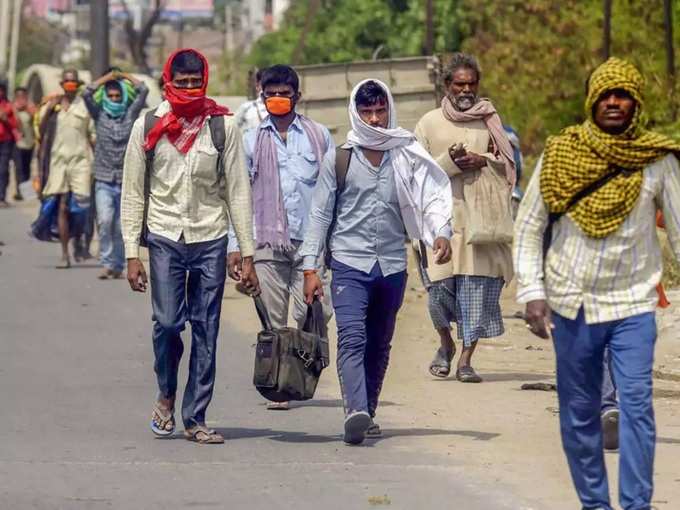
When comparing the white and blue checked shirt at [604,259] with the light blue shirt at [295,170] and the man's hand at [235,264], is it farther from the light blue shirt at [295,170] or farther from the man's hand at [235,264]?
the light blue shirt at [295,170]

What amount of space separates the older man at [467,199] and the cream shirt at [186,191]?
229 cm

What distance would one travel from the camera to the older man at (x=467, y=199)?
1138 centimetres

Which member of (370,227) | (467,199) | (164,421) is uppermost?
(467,199)

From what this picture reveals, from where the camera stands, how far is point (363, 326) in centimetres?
921

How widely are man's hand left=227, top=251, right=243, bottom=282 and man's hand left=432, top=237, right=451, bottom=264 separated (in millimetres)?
936

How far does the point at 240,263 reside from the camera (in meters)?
9.40

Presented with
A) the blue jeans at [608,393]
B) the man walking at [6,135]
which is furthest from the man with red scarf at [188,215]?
the man walking at [6,135]

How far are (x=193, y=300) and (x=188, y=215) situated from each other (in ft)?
1.39

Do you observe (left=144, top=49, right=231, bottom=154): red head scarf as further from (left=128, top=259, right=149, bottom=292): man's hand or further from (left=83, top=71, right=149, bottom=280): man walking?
(left=83, top=71, right=149, bottom=280): man walking

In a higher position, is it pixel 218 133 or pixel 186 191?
pixel 218 133

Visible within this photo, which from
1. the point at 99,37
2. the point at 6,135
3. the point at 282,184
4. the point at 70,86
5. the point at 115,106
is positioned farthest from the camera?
→ the point at 6,135

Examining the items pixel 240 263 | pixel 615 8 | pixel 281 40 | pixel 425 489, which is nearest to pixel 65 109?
pixel 615 8

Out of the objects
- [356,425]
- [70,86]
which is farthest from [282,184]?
[70,86]

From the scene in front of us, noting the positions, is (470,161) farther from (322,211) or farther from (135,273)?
(135,273)
